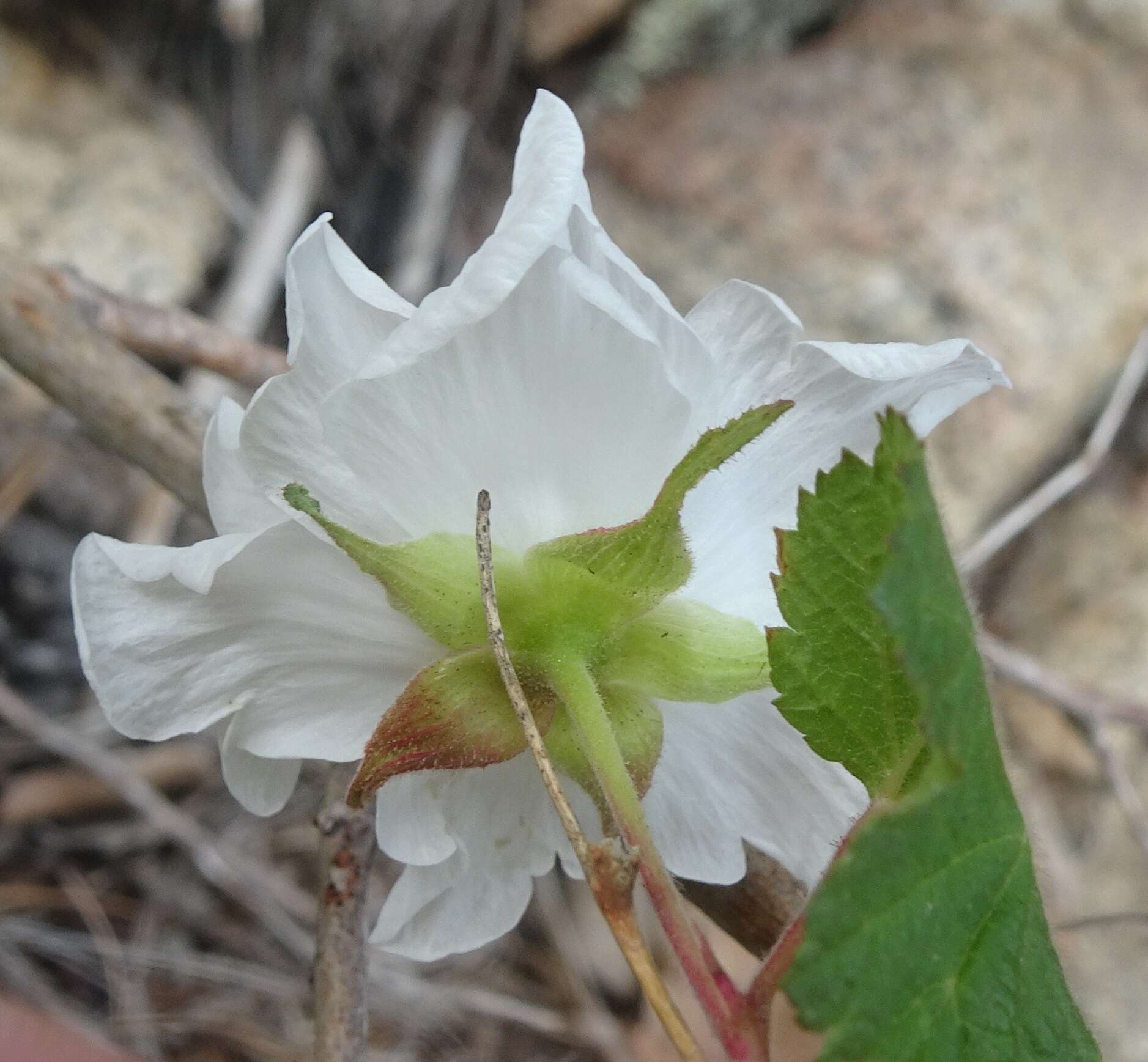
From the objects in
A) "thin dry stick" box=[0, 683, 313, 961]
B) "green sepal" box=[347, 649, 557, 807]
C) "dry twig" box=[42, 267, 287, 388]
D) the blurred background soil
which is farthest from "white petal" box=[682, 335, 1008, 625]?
"thin dry stick" box=[0, 683, 313, 961]

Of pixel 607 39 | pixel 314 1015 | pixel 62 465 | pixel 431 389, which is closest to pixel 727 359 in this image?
pixel 431 389

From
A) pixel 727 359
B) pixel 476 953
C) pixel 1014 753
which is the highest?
pixel 727 359

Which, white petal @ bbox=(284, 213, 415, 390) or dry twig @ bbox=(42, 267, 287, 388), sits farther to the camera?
dry twig @ bbox=(42, 267, 287, 388)

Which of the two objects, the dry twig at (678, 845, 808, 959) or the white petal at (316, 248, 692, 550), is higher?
the white petal at (316, 248, 692, 550)

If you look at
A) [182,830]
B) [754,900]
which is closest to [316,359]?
[754,900]

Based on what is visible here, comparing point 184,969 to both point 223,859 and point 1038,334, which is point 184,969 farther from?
point 1038,334

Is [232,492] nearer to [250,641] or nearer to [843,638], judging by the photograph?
[250,641]

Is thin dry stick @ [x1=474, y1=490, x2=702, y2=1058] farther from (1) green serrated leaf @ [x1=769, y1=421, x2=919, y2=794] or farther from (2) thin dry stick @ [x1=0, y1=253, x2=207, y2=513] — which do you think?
(2) thin dry stick @ [x1=0, y1=253, x2=207, y2=513]
